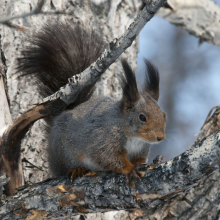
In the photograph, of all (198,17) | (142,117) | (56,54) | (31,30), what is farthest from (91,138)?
(198,17)

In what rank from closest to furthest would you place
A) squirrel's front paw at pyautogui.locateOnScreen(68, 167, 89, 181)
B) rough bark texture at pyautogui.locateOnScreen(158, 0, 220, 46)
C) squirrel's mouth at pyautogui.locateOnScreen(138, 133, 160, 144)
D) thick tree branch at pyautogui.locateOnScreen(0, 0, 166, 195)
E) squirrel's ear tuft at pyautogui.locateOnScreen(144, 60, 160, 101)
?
1. thick tree branch at pyautogui.locateOnScreen(0, 0, 166, 195)
2. squirrel's mouth at pyautogui.locateOnScreen(138, 133, 160, 144)
3. squirrel's front paw at pyautogui.locateOnScreen(68, 167, 89, 181)
4. squirrel's ear tuft at pyautogui.locateOnScreen(144, 60, 160, 101)
5. rough bark texture at pyautogui.locateOnScreen(158, 0, 220, 46)

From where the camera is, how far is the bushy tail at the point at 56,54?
1.84m

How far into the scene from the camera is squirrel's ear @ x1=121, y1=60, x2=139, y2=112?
1.61 m

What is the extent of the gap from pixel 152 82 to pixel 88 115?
16.9 inches

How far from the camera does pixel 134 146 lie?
1.79 meters

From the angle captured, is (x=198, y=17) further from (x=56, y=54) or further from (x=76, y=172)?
(x=76, y=172)

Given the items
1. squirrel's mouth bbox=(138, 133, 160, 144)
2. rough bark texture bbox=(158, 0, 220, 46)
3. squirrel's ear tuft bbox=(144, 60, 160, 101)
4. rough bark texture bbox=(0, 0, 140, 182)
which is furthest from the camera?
rough bark texture bbox=(158, 0, 220, 46)

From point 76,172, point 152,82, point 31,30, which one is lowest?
point 76,172

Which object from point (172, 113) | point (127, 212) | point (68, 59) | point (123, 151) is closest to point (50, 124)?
point (68, 59)

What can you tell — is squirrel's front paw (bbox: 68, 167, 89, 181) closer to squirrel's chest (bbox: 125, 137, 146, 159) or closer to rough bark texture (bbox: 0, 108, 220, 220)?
rough bark texture (bbox: 0, 108, 220, 220)

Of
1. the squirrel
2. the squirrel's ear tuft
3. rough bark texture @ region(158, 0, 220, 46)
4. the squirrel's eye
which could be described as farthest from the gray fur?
rough bark texture @ region(158, 0, 220, 46)

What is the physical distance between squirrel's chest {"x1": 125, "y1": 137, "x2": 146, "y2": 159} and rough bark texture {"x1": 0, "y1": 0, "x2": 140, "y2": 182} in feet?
2.10

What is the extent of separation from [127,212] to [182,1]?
2.06m

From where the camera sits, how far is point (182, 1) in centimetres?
300
